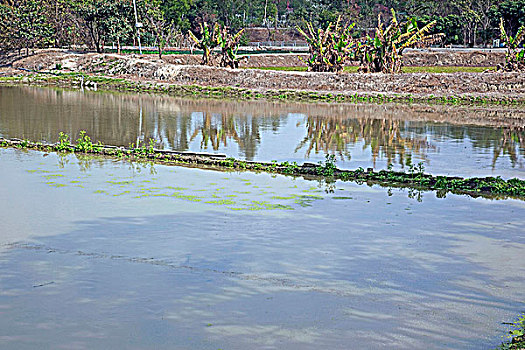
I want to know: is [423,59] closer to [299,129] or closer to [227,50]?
[227,50]

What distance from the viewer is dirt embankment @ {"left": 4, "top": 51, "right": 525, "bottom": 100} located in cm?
3069

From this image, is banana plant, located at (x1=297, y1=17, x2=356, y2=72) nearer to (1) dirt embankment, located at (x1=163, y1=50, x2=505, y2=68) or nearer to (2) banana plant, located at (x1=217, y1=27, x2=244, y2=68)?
(2) banana plant, located at (x1=217, y1=27, x2=244, y2=68)

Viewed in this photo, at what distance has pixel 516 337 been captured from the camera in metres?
6.05

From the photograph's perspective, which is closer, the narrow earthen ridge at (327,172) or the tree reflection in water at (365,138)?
the narrow earthen ridge at (327,172)

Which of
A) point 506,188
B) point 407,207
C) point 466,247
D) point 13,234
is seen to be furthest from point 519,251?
point 13,234

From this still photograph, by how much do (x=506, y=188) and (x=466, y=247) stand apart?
3.25 meters

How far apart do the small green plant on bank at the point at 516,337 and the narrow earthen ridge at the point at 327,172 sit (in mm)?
5246

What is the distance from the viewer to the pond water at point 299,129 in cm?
1539

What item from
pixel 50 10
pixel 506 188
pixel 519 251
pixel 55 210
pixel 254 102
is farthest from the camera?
pixel 50 10

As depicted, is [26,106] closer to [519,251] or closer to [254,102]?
[254,102]

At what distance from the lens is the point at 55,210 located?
10172mm

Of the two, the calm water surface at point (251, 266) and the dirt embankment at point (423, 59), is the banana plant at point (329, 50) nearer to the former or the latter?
the dirt embankment at point (423, 59)

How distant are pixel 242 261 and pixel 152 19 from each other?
45.5 meters

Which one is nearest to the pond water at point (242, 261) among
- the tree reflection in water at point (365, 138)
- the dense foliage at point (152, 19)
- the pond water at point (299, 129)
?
the pond water at point (299, 129)
